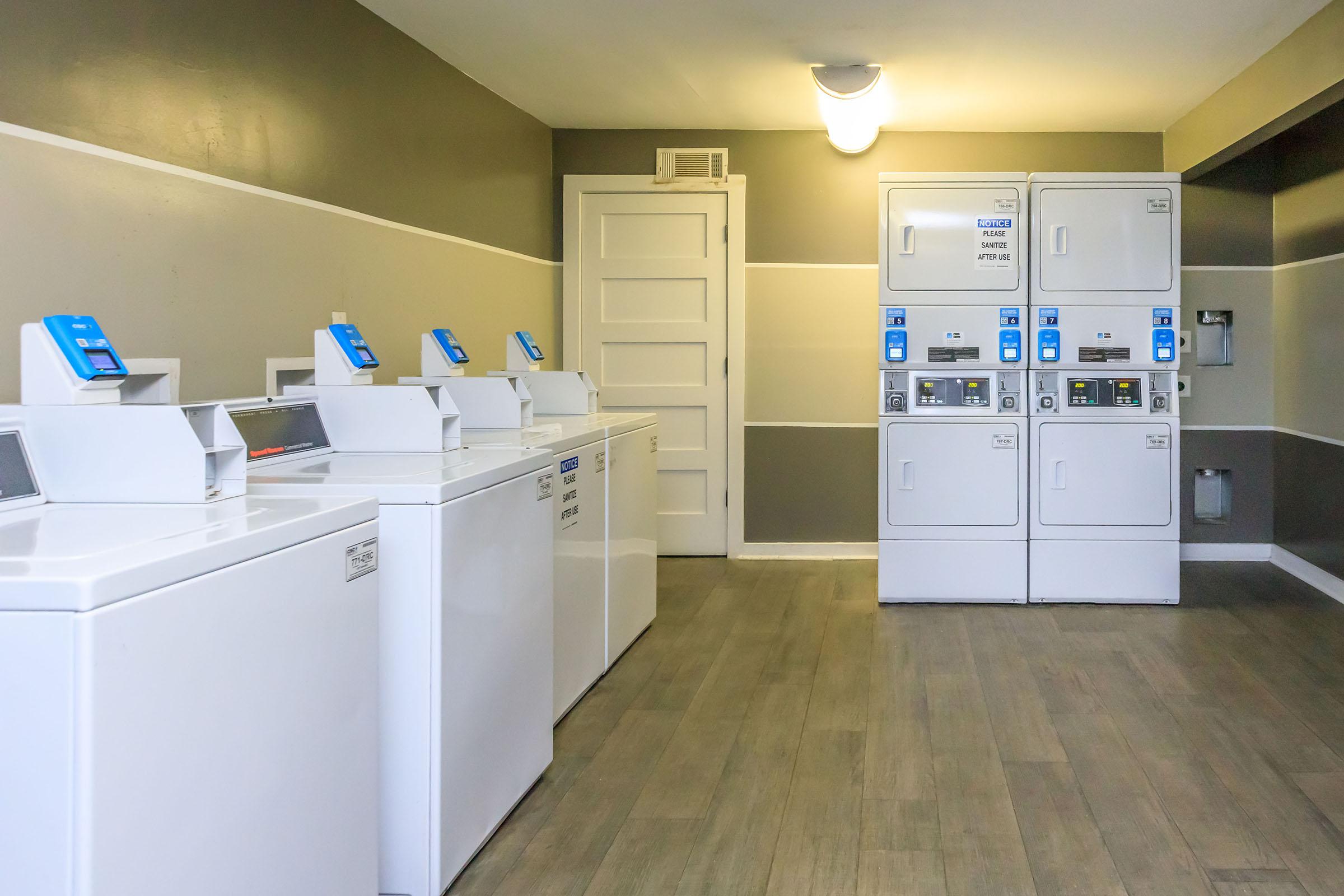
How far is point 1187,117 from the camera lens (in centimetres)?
561

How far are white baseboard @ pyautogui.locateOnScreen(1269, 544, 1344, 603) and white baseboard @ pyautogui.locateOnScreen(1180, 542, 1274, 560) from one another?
0.05m

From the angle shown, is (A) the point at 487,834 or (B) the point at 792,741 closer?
(A) the point at 487,834

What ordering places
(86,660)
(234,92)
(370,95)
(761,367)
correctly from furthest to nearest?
(761,367)
(370,95)
(234,92)
(86,660)

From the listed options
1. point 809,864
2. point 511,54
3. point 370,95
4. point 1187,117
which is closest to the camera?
point 809,864

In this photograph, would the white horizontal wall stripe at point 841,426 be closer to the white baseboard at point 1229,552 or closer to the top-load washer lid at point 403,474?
the white baseboard at point 1229,552

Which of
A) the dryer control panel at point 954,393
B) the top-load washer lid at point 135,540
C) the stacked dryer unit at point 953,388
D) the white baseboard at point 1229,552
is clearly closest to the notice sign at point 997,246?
the stacked dryer unit at point 953,388

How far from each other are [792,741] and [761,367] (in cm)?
335

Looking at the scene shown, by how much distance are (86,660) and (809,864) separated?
166cm

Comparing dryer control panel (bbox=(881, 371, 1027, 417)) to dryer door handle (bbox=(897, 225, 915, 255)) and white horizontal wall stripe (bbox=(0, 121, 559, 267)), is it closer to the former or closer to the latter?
dryer door handle (bbox=(897, 225, 915, 255))

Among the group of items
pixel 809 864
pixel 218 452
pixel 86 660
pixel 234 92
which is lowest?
pixel 809 864

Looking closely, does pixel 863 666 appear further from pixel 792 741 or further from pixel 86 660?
pixel 86 660

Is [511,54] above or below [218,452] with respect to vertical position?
above

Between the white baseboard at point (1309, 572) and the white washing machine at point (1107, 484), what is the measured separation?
0.78 metres

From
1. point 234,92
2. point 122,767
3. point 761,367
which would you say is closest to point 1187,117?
point 761,367
